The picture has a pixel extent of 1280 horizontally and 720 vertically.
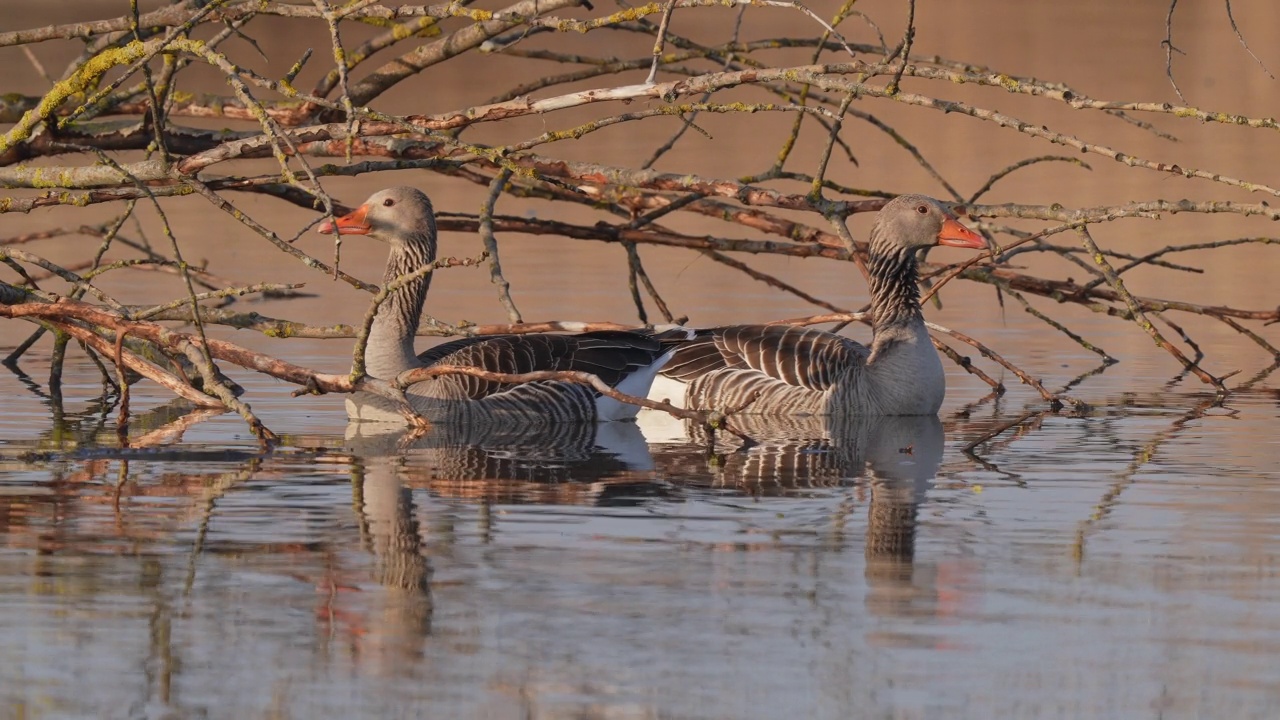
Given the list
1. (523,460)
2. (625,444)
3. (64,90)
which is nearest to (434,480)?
(523,460)

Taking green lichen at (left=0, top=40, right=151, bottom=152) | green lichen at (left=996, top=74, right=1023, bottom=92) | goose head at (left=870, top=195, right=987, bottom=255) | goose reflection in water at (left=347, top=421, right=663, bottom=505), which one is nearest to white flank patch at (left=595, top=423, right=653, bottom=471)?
goose reflection in water at (left=347, top=421, right=663, bottom=505)

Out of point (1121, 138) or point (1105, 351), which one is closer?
point (1105, 351)

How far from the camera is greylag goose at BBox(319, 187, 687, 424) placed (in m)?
12.5

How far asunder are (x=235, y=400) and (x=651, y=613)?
13.0 feet

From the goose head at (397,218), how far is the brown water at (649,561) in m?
1.25

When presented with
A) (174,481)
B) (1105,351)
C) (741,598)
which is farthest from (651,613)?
(1105,351)

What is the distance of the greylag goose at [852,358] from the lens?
13359 mm

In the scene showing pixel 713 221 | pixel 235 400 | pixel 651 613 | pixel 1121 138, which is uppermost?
pixel 1121 138

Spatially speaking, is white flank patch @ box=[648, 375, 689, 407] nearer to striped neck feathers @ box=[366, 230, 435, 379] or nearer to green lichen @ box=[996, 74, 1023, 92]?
striped neck feathers @ box=[366, 230, 435, 379]

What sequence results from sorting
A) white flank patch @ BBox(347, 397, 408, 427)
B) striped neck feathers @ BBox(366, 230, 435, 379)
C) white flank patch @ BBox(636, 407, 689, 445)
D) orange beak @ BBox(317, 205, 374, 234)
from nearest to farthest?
white flank patch @ BBox(636, 407, 689, 445) < white flank patch @ BBox(347, 397, 408, 427) < striped neck feathers @ BBox(366, 230, 435, 379) < orange beak @ BBox(317, 205, 374, 234)

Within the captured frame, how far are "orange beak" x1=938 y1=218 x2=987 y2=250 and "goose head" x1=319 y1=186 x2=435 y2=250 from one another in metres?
3.78

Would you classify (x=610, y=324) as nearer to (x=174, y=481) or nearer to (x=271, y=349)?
(x=271, y=349)

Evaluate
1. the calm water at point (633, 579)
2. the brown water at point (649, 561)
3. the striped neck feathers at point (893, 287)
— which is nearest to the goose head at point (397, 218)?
the brown water at point (649, 561)

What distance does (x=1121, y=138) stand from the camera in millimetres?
33188
